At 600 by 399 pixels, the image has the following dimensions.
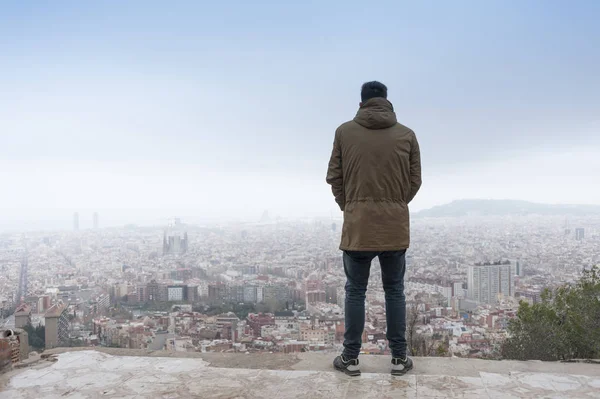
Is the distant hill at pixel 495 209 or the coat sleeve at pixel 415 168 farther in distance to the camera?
the distant hill at pixel 495 209

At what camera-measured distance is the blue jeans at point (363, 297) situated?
106 inches

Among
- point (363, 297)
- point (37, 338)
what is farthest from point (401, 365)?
point (37, 338)

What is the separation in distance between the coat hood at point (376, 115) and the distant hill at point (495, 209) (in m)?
33.1

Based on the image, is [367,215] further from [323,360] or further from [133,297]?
[133,297]

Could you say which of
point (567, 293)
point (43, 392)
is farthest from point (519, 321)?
point (43, 392)

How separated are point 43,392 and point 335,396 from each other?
1671 millimetres

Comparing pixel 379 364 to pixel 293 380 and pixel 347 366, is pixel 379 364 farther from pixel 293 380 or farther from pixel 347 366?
pixel 293 380

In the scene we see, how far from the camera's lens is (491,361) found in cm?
287

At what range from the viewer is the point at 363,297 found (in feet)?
9.09

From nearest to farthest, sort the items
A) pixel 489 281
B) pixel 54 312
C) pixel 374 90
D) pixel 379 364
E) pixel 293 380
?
pixel 293 380, pixel 374 90, pixel 379 364, pixel 54 312, pixel 489 281

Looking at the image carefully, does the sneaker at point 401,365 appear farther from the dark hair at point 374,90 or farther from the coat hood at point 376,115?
the dark hair at point 374,90

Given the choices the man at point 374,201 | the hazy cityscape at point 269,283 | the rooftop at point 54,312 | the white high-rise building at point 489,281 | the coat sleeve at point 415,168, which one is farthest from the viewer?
the white high-rise building at point 489,281

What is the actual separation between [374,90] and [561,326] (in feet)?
10.4

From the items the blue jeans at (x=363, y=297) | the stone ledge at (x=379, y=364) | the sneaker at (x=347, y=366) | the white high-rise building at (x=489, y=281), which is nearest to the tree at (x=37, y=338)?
the stone ledge at (x=379, y=364)
